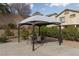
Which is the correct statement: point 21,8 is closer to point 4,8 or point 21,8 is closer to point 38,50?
point 4,8

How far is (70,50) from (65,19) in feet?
6.15

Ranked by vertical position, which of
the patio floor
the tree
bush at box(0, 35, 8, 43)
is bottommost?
the patio floor

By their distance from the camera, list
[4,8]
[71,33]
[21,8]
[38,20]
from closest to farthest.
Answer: [21,8] < [4,8] < [38,20] < [71,33]

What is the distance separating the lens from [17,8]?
21.0 ft

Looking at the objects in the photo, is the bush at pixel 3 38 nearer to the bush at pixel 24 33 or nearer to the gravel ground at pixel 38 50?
the gravel ground at pixel 38 50

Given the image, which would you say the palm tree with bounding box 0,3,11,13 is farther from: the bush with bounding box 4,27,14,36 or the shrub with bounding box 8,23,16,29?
the bush with bounding box 4,27,14,36

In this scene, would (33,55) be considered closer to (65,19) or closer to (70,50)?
(70,50)

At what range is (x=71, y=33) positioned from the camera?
8234mm

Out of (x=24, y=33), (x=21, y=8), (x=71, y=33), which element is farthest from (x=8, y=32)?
(x=71, y=33)

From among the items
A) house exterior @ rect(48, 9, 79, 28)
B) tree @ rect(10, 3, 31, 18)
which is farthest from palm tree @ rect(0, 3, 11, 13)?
house exterior @ rect(48, 9, 79, 28)

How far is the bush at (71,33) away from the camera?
772cm

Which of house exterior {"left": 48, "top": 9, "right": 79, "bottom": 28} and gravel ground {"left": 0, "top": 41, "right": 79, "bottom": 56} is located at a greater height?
house exterior {"left": 48, "top": 9, "right": 79, "bottom": 28}

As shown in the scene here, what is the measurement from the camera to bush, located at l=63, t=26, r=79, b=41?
772 centimetres

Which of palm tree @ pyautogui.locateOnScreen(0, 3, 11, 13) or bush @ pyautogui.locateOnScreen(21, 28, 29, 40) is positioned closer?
palm tree @ pyautogui.locateOnScreen(0, 3, 11, 13)
